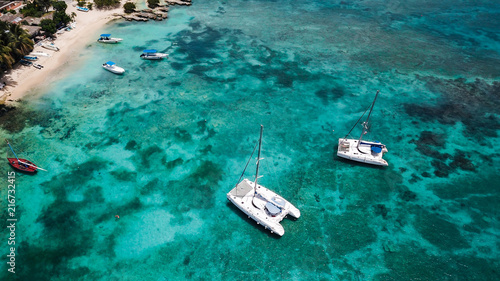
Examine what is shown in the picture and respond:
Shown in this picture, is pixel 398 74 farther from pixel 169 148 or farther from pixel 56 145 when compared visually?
pixel 56 145

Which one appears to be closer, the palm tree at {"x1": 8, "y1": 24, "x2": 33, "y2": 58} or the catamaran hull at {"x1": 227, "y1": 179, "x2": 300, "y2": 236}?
the catamaran hull at {"x1": 227, "y1": 179, "x2": 300, "y2": 236}

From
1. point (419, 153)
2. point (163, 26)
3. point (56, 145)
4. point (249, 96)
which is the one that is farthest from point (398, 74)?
point (56, 145)

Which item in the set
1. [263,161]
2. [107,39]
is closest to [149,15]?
[107,39]

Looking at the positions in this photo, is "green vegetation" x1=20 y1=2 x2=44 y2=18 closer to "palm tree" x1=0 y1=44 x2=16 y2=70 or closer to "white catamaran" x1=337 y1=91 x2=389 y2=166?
"palm tree" x1=0 y1=44 x2=16 y2=70

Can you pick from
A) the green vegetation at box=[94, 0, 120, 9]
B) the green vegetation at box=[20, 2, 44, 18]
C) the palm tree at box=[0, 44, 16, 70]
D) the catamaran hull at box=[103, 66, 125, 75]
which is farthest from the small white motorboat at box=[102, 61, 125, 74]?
the green vegetation at box=[94, 0, 120, 9]

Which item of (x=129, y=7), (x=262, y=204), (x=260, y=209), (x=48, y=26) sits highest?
(x=129, y=7)

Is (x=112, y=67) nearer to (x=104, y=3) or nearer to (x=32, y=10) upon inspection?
(x=32, y=10)

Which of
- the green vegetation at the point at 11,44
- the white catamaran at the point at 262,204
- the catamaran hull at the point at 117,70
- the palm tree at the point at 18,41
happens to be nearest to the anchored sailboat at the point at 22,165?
the green vegetation at the point at 11,44
